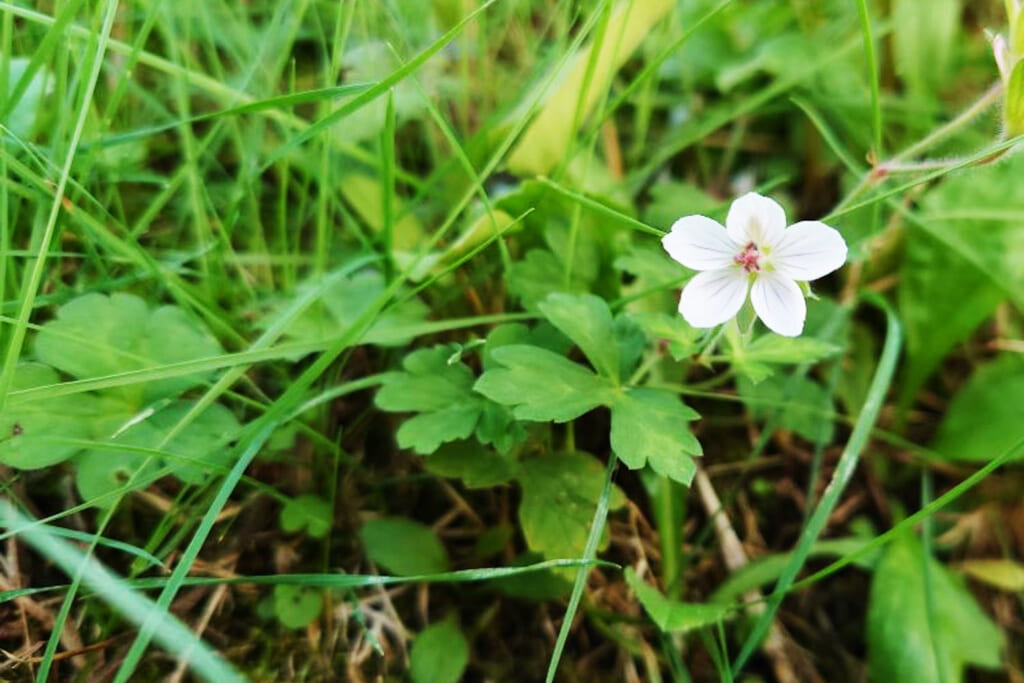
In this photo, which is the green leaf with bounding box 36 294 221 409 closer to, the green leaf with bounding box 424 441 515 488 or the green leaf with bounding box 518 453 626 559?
the green leaf with bounding box 424 441 515 488

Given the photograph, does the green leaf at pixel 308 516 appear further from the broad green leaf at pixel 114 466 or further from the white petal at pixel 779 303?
the white petal at pixel 779 303

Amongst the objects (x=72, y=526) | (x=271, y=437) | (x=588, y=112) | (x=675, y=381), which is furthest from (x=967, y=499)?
(x=72, y=526)

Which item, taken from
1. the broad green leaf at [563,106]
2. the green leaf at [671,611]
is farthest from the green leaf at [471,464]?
the broad green leaf at [563,106]

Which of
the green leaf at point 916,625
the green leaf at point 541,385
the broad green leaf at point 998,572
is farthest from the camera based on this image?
the broad green leaf at point 998,572

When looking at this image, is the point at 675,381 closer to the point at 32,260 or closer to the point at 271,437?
the point at 271,437

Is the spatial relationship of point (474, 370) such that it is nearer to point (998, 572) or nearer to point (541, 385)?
point (541, 385)

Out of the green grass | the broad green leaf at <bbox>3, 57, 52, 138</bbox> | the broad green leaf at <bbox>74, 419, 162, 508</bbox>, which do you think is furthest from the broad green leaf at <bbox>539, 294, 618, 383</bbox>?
the broad green leaf at <bbox>3, 57, 52, 138</bbox>
